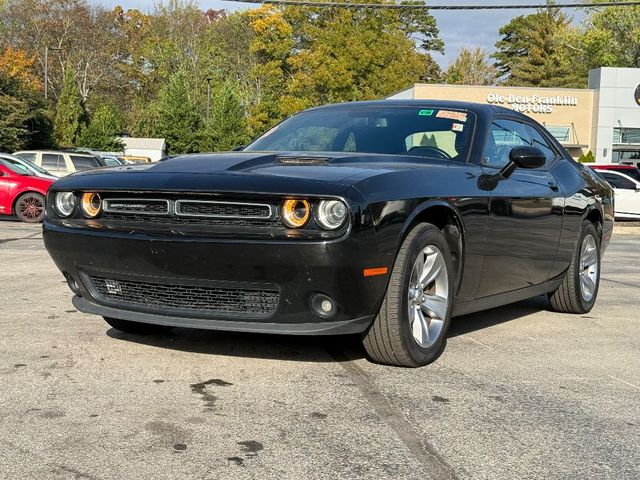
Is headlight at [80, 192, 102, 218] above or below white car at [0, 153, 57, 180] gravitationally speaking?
above

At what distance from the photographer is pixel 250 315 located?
4.01 meters

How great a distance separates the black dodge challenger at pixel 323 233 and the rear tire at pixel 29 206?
12.4 meters

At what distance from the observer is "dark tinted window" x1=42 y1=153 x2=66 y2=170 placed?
2303 centimetres

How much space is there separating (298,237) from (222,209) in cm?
41

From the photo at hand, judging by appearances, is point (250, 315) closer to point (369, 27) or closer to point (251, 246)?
point (251, 246)

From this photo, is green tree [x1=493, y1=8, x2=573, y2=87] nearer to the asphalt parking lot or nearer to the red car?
the red car

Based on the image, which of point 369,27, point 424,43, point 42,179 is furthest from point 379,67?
point 42,179

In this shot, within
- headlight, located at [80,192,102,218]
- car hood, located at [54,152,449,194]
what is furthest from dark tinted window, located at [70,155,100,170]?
headlight, located at [80,192,102,218]

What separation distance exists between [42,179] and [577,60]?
170ft

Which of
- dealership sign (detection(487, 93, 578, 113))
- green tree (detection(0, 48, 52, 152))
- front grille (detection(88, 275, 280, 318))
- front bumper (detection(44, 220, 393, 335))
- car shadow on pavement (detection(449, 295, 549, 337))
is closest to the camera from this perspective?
front bumper (detection(44, 220, 393, 335))

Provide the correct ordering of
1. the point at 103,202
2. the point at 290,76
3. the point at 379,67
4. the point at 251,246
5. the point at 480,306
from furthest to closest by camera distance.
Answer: the point at 290,76 < the point at 379,67 < the point at 480,306 < the point at 103,202 < the point at 251,246

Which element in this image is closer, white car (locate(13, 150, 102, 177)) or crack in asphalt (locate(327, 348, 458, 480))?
crack in asphalt (locate(327, 348, 458, 480))

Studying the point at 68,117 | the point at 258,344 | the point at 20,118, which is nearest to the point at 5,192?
the point at 258,344

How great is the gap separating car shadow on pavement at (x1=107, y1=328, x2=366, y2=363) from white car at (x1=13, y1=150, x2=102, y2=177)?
18.8 metres
